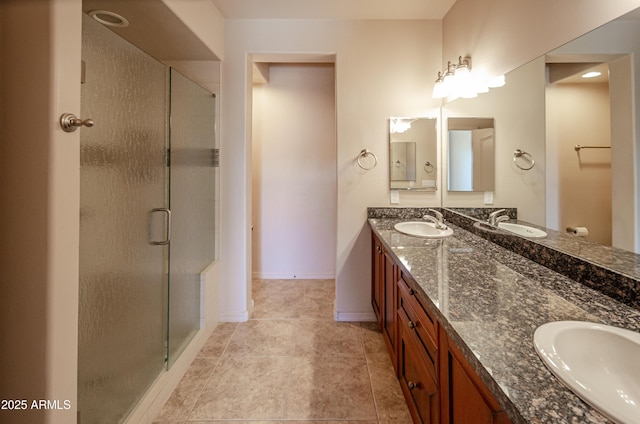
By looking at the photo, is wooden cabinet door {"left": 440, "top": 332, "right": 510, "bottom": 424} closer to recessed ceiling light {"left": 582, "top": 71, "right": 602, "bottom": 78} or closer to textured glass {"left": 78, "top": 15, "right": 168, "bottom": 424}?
recessed ceiling light {"left": 582, "top": 71, "right": 602, "bottom": 78}

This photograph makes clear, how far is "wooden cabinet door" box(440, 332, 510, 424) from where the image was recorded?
0.61 metres

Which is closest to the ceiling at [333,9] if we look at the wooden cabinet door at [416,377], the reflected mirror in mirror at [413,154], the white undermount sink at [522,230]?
the reflected mirror in mirror at [413,154]

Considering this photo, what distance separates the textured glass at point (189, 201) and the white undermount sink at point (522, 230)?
2001 millimetres

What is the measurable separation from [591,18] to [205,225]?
2444 mm

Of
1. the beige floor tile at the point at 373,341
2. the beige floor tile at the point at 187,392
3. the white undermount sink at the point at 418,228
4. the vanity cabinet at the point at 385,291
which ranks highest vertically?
the white undermount sink at the point at 418,228

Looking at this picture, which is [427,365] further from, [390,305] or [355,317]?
[355,317]

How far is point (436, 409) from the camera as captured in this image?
3.13 ft

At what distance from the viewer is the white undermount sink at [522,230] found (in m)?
1.30

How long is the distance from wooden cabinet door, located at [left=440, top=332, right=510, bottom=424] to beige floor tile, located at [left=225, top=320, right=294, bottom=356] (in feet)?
4.40

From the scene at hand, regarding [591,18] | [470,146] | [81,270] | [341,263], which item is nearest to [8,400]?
[81,270]

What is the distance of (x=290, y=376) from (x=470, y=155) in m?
1.97

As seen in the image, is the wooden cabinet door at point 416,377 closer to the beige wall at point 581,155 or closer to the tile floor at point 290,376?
the tile floor at point 290,376

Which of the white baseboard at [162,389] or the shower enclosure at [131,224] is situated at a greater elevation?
the shower enclosure at [131,224]

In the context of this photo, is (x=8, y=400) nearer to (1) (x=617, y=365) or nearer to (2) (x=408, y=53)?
(1) (x=617, y=365)
